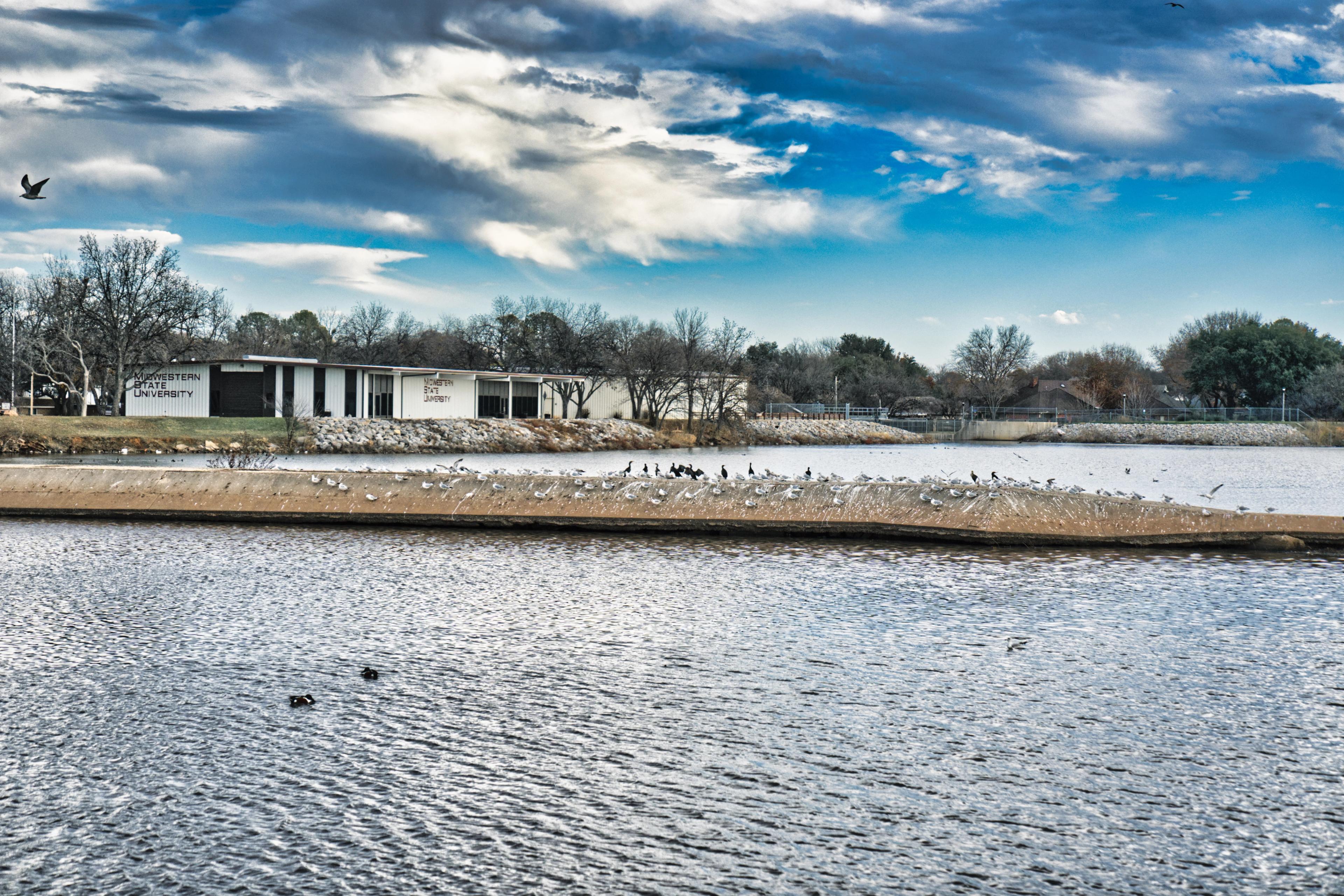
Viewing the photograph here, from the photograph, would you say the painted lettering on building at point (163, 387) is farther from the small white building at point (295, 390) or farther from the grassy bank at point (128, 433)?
the grassy bank at point (128, 433)

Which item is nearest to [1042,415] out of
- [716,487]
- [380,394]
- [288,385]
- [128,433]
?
[380,394]

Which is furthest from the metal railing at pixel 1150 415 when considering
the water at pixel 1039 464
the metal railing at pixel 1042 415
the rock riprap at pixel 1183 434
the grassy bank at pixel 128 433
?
the grassy bank at pixel 128 433

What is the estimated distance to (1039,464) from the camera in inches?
1964

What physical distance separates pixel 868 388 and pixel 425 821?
13929cm

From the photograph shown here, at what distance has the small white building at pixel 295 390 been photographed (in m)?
67.0

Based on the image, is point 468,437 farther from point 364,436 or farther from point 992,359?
point 992,359

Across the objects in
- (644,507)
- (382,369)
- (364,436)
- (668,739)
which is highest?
(382,369)

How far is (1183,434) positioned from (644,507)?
9361 centimetres

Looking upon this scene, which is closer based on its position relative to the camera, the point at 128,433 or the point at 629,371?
the point at 128,433

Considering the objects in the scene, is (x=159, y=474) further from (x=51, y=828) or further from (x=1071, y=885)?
(x=1071, y=885)

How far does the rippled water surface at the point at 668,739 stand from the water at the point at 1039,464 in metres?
14.0

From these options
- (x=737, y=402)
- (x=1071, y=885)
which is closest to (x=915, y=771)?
(x=1071, y=885)

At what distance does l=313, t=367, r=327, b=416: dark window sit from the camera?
69312 millimetres

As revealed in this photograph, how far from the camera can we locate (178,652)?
7555 mm
